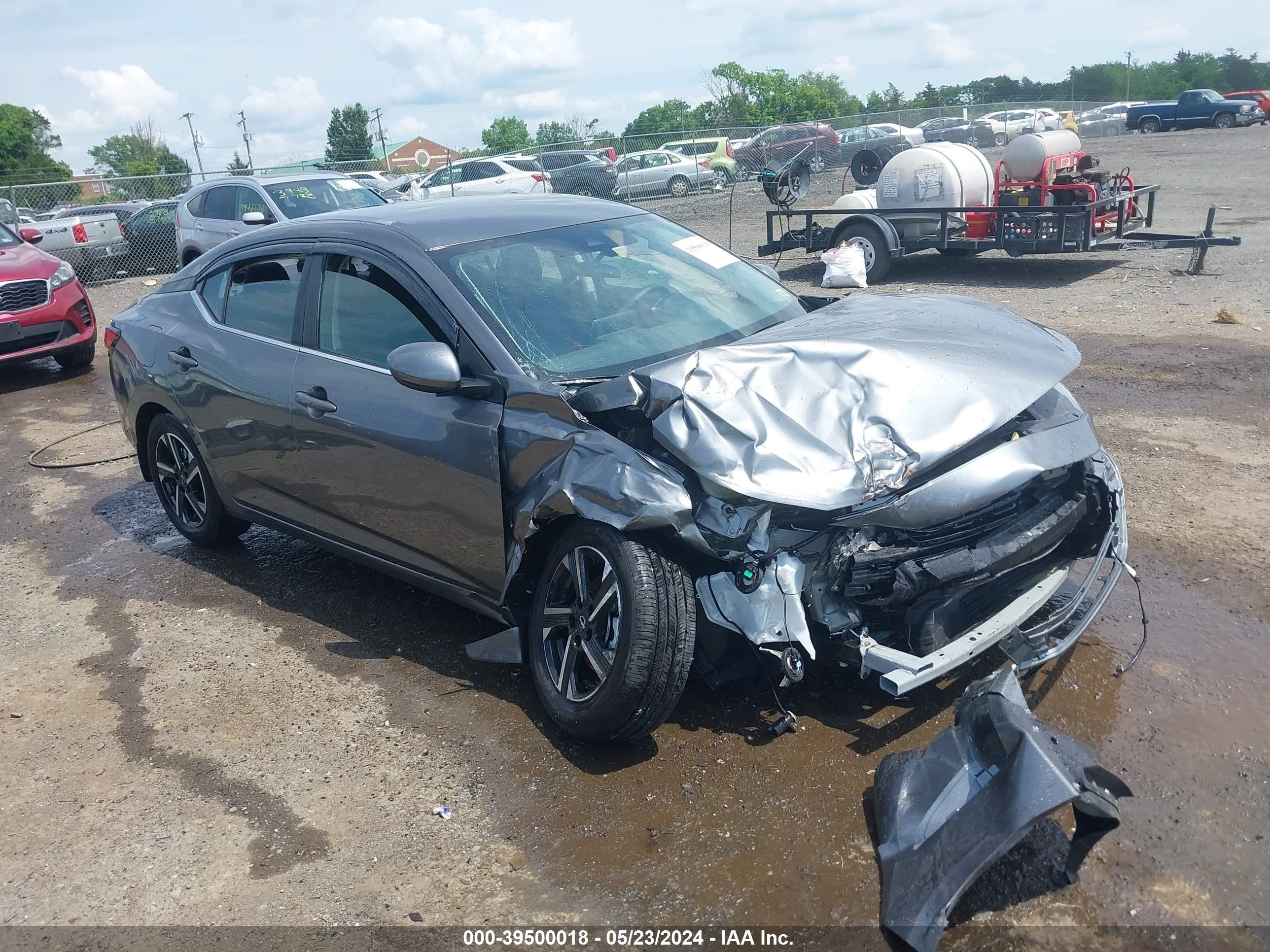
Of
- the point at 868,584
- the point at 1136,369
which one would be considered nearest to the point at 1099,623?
the point at 868,584

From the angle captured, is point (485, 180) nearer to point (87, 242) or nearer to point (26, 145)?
point (87, 242)

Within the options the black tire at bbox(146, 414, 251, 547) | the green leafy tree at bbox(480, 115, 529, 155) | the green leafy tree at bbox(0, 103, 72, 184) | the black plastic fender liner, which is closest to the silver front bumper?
the black plastic fender liner

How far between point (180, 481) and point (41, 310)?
656 centimetres

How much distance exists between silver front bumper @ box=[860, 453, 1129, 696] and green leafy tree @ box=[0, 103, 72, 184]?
63856 mm

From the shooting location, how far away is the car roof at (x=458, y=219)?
4.52 meters

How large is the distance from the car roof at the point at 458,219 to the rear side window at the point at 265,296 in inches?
5.6

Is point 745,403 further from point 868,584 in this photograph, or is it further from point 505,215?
point 505,215

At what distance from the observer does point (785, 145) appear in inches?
1182

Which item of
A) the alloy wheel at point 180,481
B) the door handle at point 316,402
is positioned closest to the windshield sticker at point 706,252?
the door handle at point 316,402

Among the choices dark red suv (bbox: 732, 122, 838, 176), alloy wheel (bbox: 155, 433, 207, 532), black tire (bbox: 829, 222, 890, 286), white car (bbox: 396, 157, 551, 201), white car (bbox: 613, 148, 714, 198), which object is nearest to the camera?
alloy wheel (bbox: 155, 433, 207, 532)

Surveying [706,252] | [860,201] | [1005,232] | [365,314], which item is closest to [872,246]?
[860,201]

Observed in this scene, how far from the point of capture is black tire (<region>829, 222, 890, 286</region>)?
1352 centimetres

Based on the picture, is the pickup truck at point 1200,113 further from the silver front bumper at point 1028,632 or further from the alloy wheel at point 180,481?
the alloy wheel at point 180,481

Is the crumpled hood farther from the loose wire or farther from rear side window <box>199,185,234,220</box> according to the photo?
rear side window <box>199,185,234,220</box>
